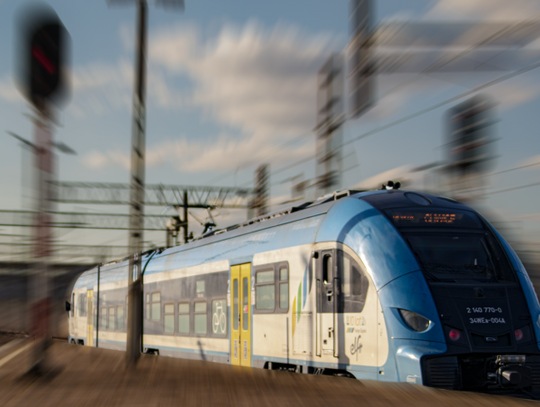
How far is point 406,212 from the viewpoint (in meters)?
9.87

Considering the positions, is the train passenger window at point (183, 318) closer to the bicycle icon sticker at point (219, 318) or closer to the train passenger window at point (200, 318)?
the train passenger window at point (200, 318)

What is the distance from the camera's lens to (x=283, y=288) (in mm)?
11359

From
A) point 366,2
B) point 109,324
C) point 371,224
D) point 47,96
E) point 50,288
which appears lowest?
point 109,324

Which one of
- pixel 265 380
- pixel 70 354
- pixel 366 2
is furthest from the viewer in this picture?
pixel 70 354

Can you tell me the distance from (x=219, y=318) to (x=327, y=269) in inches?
184

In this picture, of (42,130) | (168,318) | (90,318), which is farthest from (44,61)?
(90,318)

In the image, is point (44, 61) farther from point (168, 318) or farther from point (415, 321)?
point (168, 318)

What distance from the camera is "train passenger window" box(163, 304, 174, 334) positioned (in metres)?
17.2

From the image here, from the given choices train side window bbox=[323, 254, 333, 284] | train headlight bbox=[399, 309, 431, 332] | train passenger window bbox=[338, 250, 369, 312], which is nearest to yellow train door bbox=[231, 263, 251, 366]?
train side window bbox=[323, 254, 333, 284]

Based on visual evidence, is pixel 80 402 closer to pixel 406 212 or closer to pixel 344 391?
pixel 344 391

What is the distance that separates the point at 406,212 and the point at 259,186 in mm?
25917

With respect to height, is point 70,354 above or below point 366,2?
below

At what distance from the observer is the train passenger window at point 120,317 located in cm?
2252

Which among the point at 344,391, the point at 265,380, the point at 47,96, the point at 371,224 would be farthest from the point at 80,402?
the point at 371,224
